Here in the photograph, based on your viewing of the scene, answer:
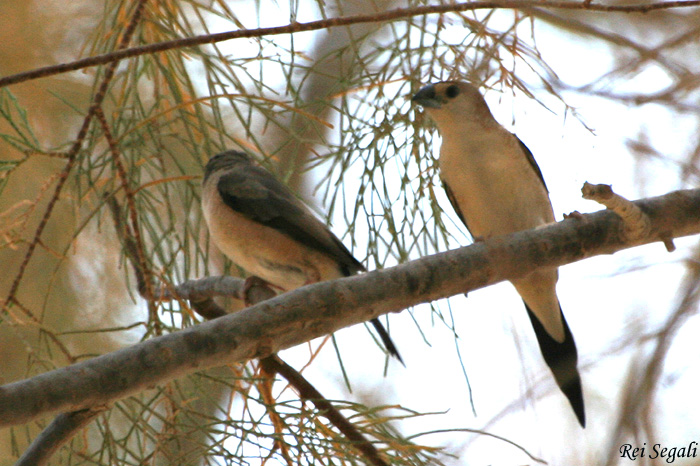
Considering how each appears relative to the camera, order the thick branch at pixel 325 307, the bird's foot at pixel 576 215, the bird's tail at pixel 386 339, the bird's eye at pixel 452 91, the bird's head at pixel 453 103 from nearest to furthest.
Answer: the thick branch at pixel 325 307, the bird's foot at pixel 576 215, the bird's tail at pixel 386 339, the bird's head at pixel 453 103, the bird's eye at pixel 452 91

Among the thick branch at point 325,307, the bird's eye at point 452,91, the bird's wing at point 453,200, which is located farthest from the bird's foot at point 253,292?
the bird's eye at point 452,91

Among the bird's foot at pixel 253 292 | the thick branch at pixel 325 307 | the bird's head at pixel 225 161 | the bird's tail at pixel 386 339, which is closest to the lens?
the thick branch at pixel 325 307

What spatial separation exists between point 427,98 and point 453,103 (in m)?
0.27

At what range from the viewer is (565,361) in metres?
3.41

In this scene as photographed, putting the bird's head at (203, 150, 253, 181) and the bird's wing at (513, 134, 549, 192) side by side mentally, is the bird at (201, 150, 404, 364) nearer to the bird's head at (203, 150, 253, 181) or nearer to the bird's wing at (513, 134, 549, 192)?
the bird's head at (203, 150, 253, 181)

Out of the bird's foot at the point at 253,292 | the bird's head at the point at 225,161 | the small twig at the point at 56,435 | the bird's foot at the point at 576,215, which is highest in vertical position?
the bird's head at the point at 225,161

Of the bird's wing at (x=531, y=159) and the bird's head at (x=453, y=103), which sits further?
the bird's wing at (x=531, y=159)

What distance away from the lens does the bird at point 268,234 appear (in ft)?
11.8

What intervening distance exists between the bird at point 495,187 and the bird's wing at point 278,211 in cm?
58

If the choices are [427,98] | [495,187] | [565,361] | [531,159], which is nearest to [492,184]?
[495,187]

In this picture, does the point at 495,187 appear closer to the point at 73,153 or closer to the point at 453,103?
the point at 453,103

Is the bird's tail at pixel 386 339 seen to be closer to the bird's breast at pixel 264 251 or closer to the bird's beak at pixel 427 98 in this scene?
the bird's breast at pixel 264 251

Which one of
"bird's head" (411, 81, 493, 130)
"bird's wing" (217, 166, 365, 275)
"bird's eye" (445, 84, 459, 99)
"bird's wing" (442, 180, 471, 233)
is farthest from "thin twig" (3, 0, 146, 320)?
"bird's wing" (442, 180, 471, 233)

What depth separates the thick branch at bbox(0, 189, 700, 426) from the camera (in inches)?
69.4
